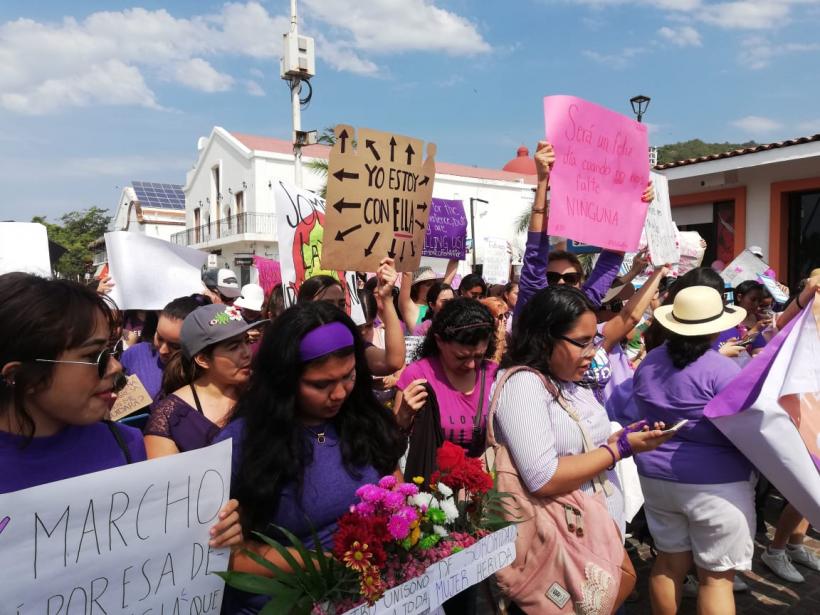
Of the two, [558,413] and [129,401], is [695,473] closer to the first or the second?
[558,413]

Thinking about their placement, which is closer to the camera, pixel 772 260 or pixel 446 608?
pixel 446 608

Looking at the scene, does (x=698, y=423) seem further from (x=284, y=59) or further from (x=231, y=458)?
(x=284, y=59)

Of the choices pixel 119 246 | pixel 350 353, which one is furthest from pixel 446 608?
pixel 119 246

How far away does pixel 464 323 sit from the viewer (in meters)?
2.80

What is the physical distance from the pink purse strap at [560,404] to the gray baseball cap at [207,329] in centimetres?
110

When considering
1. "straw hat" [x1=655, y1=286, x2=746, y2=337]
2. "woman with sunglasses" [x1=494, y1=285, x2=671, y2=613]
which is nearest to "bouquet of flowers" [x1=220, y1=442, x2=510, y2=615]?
"woman with sunglasses" [x1=494, y1=285, x2=671, y2=613]

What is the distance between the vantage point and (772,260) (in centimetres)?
1073

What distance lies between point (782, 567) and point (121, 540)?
4099 millimetres

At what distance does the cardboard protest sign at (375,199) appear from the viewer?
3.42 m

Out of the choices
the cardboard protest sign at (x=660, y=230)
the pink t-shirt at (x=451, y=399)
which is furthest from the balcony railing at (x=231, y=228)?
the pink t-shirt at (x=451, y=399)

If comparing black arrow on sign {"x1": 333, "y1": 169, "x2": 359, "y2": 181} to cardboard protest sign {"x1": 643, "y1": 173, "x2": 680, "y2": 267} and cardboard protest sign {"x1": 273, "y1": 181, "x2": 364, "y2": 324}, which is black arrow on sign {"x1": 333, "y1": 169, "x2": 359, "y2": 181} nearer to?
cardboard protest sign {"x1": 273, "y1": 181, "x2": 364, "y2": 324}

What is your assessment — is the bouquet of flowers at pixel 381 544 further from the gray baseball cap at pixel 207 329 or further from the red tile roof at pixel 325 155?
the red tile roof at pixel 325 155

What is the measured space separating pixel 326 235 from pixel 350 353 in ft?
4.96

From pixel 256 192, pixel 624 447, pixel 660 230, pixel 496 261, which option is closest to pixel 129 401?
pixel 624 447
